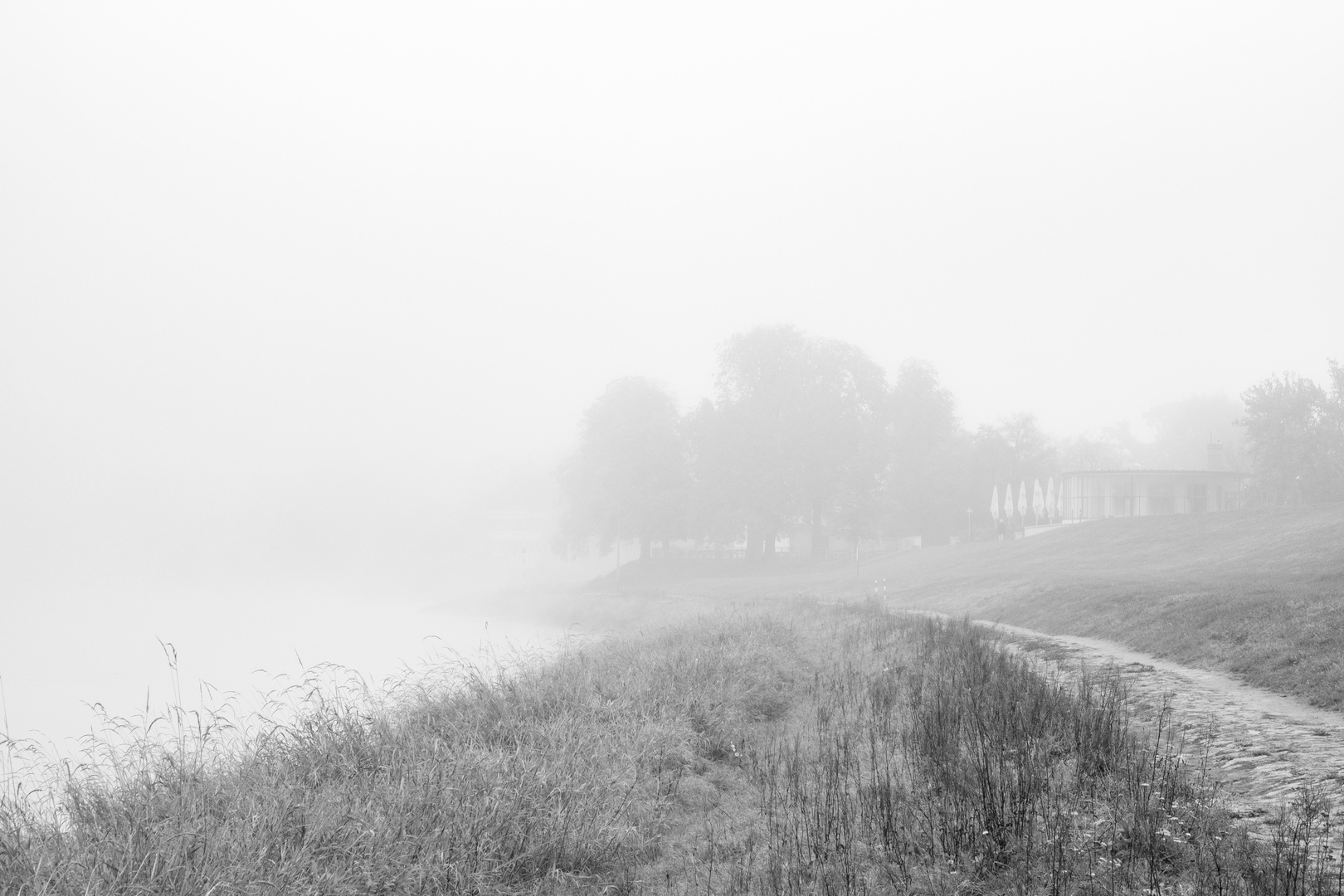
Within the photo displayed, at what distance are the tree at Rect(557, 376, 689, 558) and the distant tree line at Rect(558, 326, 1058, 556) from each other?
10 centimetres

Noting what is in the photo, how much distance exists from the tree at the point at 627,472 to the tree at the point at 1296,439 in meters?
36.1

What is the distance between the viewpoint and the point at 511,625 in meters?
54.9

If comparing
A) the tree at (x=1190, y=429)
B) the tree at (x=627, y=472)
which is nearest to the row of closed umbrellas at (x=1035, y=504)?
the tree at (x=627, y=472)

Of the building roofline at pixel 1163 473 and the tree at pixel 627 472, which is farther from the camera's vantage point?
the tree at pixel 627 472

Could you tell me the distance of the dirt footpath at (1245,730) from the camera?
683 cm

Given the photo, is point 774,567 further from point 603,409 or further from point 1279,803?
point 1279,803

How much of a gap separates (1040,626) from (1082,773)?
15549 millimetres

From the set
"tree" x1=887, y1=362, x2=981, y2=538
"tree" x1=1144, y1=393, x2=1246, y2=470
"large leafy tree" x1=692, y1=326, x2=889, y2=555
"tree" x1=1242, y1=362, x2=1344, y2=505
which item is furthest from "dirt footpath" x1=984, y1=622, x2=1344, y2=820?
"tree" x1=1144, y1=393, x2=1246, y2=470

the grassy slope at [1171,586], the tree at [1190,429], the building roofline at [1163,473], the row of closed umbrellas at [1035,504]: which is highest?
the tree at [1190,429]

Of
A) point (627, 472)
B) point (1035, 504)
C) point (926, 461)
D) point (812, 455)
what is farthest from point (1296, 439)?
point (627, 472)

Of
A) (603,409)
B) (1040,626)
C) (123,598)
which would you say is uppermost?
(603,409)

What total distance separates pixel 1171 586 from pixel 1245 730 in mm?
15673

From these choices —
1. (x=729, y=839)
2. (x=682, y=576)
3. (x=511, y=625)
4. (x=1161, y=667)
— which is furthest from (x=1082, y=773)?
(x=682, y=576)

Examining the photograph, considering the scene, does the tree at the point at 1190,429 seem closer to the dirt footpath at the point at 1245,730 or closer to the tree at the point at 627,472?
the tree at the point at 627,472
